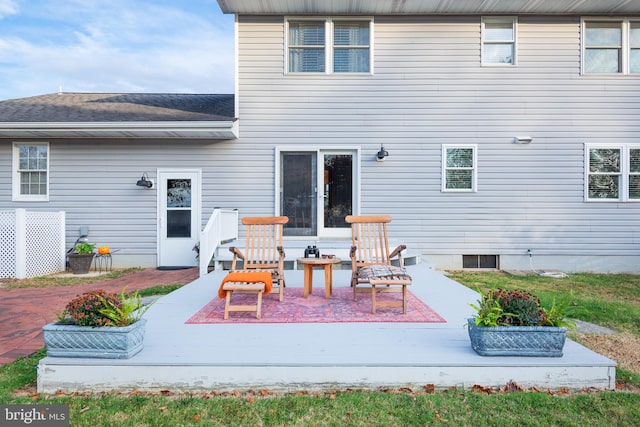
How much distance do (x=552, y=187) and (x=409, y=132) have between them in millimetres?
3224

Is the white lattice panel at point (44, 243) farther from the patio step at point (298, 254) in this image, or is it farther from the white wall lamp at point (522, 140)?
the white wall lamp at point (522, 140)

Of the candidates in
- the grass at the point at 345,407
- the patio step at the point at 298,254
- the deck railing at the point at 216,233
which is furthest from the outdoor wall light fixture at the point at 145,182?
the grass at the point at 345,407

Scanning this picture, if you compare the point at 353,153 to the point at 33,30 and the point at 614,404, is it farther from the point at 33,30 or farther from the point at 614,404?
the point at 33,30

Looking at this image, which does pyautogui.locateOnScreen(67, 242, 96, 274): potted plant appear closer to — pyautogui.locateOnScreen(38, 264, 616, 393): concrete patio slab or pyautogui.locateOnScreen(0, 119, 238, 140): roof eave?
pyautogui.locateOnScreen(0, 119, 238, 140): roof eave

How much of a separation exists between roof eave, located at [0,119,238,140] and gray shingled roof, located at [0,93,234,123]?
0.50ft

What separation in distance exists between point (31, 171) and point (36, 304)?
426 centimetres

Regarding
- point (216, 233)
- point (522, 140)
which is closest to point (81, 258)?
point (216, 233)

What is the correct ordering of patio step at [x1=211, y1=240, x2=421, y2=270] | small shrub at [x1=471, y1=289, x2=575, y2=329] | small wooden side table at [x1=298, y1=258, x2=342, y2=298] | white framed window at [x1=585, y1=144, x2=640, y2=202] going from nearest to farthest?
small shrub at [x1=471, y1=289, x2=575, y2=329] → small wooden side table at [x1=298, y1=258, x2=342, y2=298] → patio step at [x1=211, y1=240, x2=421, y2=270] → white framed window at [x1=585, y1=144, x2=640, y2=202]

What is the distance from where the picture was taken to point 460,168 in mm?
7961

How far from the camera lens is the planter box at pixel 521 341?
2.72 metres

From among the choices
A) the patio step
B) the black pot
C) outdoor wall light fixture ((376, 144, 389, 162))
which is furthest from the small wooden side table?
the black pot

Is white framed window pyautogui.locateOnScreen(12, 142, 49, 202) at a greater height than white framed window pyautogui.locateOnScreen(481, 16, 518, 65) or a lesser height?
lesser

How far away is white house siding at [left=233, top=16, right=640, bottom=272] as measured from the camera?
7.91 meters

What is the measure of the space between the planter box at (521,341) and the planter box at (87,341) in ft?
8.40
